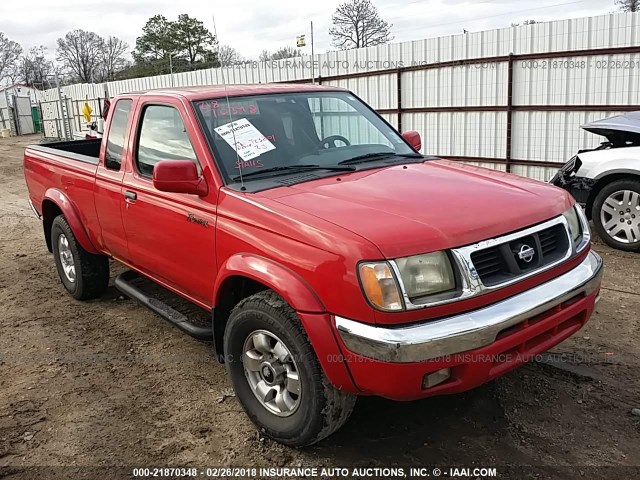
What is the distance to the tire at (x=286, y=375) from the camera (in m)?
2.81

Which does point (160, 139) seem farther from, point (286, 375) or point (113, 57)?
point (113, 57)

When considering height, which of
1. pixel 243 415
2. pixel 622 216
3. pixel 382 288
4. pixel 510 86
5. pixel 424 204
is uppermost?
pixel 510 86

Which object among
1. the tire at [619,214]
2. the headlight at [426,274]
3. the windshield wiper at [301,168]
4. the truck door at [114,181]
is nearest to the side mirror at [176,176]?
the windshield wiper at [301,168]

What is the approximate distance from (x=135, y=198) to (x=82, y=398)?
1388 mm

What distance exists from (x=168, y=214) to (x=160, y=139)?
2.06 feet

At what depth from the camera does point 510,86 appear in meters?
10.6

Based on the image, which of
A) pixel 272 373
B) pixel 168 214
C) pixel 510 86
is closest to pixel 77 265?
pixel 168 214

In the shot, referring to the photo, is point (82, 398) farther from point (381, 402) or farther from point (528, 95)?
point (528, 95)

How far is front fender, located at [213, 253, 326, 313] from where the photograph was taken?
2719 millimetres

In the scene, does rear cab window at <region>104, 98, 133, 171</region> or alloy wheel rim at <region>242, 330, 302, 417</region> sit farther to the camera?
rear cab window at <region>104, 98, 133, 171</region>

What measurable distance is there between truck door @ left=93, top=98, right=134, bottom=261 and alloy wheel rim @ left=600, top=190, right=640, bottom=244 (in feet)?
16.9

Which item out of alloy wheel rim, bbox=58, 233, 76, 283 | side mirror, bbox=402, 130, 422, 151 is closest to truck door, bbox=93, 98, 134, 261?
alloy wheel rim, bbox=58, 233, 76, 283

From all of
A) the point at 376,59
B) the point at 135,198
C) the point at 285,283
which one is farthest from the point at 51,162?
the point at 376,59

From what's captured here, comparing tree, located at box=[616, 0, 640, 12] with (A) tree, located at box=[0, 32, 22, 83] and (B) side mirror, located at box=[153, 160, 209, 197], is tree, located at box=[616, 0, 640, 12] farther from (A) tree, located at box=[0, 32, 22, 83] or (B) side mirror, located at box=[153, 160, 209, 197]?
(A) tree, located at box=[0, 32, 22, 83]
